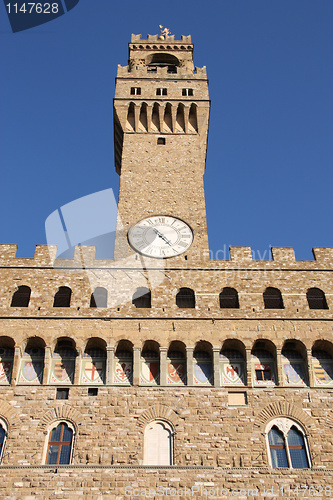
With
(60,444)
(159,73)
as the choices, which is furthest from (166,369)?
(159,73)

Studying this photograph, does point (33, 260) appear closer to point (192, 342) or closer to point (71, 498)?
point (192, 342)

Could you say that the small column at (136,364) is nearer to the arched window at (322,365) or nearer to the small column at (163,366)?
the small column at (163,366)

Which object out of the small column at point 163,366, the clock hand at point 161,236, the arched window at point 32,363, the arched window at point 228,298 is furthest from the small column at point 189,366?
the clock hand at point 161,236

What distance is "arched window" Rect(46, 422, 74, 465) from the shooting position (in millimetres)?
17344

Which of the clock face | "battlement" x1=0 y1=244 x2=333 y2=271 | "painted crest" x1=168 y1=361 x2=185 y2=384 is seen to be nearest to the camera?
"painted crest" x1=168 y1=361 x2=185 y2=384

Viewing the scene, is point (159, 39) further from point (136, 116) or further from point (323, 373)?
point (323, 373)

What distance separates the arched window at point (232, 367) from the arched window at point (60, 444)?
4626 millimetres

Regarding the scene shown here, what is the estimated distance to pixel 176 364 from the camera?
19.6 meters

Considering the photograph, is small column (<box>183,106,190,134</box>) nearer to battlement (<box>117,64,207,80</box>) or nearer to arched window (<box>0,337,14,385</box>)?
battlement (<box>117,64,207,80</box>)

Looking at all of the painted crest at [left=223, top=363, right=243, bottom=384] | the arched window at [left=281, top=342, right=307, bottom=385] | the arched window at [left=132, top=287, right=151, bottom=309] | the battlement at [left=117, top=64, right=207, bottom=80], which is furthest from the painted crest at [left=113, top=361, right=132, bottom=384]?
the battlement at [left=117, top=64, right=207, bottom=80]

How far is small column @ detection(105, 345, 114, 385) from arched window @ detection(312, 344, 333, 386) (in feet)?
19.7

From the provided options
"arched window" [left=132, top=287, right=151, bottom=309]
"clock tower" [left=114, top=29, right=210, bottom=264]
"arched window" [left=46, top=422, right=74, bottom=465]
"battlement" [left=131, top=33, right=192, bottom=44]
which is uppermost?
"battlement" [left=131, top=33, right=192, bottom=44]

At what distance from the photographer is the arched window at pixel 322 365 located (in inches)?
760

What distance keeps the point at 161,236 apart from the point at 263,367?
6057 millimetres
